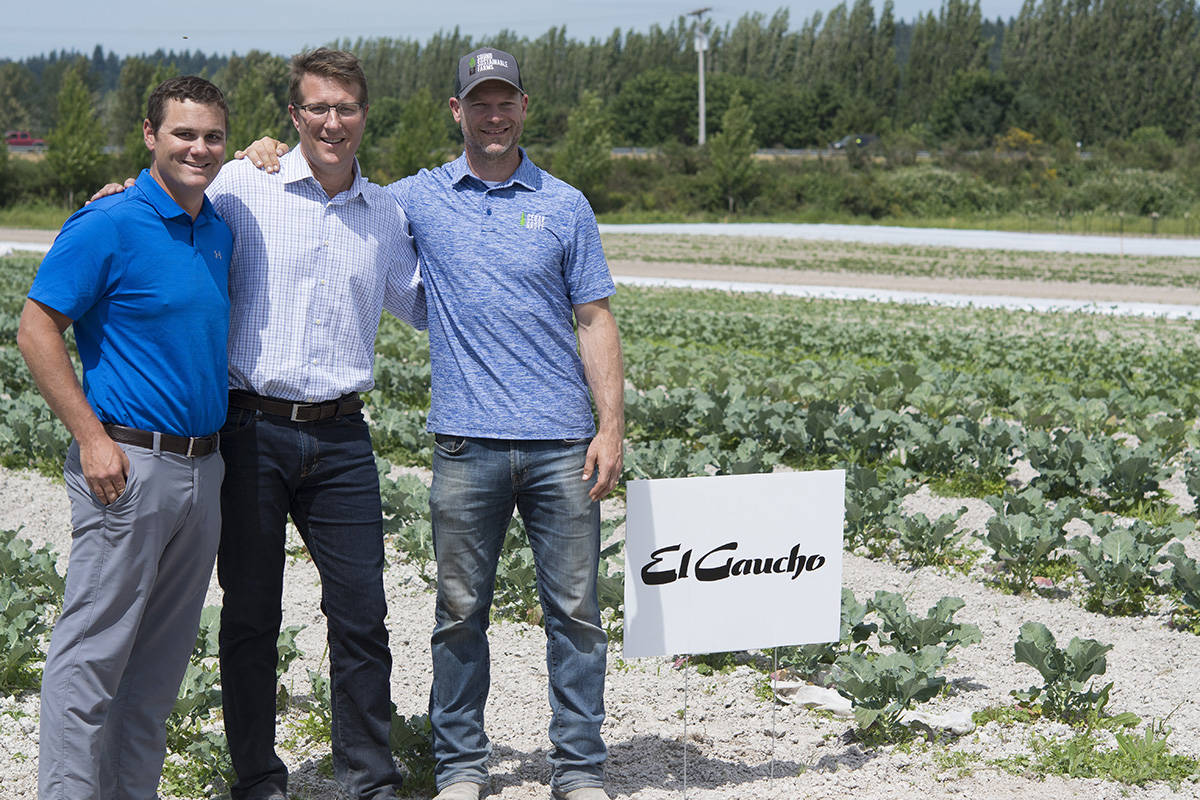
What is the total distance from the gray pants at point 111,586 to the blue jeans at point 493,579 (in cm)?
69

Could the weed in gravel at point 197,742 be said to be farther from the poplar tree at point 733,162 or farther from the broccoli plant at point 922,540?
the poplar tree at point 733,162

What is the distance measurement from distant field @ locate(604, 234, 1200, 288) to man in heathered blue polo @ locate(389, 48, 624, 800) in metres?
25.6

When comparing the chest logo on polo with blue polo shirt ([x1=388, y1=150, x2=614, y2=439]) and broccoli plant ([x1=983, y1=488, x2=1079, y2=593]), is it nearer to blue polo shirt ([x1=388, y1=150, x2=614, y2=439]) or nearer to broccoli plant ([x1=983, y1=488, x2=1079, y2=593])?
blue polo shirt ([x1=388, y1=150, x2=614, y2=439])

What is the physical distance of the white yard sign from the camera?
3.75 meters

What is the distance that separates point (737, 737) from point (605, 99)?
101m

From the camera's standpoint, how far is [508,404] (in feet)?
11.6

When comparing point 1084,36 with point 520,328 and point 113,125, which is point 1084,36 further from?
point 520,328

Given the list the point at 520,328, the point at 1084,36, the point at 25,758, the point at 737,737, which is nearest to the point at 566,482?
the point at 520,328

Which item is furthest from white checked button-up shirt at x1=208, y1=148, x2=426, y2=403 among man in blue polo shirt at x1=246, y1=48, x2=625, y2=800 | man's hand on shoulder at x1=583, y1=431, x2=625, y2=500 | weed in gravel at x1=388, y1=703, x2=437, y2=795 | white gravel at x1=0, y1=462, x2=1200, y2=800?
white gravel at x1=0, y1=462, x2=1200, y2=800

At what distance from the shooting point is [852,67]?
9844 centimetres

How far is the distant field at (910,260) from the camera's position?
2841 cm

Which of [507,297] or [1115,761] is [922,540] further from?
[507,297]

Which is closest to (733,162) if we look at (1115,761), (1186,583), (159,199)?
(1186,583)

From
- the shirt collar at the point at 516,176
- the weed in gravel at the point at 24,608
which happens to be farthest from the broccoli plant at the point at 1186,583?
the weed in gravel at the point at 24,608
